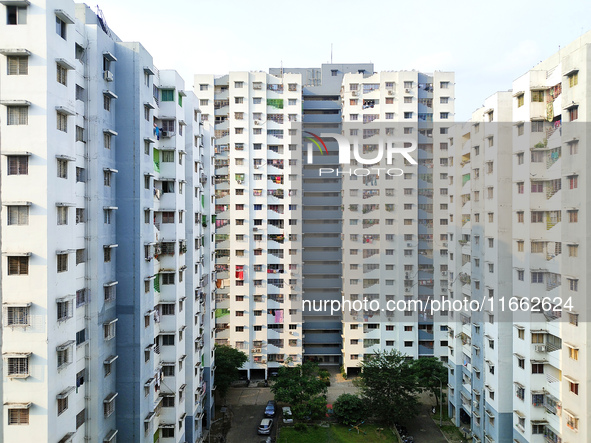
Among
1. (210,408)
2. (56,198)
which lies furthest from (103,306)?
(210,408)

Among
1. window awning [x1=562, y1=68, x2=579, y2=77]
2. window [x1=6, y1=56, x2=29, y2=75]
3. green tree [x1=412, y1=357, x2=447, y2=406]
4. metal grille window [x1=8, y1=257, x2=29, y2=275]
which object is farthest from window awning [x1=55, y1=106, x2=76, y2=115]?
green tree [x1=412, y1=357, x2=447, y2=406]

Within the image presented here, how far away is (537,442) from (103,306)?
1987cm

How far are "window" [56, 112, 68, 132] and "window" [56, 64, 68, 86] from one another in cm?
102

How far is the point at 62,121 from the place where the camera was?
14016 millimetres

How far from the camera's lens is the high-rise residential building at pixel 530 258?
692 inches

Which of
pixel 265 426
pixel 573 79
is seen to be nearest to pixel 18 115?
pixel 573 79

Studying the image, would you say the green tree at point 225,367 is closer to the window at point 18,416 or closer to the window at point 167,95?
the window at point 167,95

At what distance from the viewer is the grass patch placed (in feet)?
89.7

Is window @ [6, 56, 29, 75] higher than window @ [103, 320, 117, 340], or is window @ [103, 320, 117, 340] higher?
window @ [6, 56, 29, 75]

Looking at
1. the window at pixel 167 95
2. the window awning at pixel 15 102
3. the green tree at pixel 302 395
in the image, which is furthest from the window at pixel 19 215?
the green tree at pixel 302 395

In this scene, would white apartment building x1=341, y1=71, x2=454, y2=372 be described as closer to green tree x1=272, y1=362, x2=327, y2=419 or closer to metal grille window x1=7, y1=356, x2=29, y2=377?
green tree x1=272, y1=362, x2=327, y2=419

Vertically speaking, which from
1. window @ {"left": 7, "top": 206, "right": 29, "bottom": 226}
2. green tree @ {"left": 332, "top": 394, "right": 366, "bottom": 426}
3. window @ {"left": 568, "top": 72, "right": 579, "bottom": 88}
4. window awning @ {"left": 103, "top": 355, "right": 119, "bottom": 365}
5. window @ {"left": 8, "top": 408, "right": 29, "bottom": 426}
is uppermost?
window @ {"left": 568, "top": 72, "right": 579, "bottom": 88}

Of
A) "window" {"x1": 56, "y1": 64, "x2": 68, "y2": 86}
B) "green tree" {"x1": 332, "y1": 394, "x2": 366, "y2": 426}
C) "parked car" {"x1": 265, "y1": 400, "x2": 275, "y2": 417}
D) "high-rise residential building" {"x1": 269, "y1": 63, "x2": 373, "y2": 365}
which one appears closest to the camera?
"window" {"x1": 56, "y1": 64, "x2": 68, "y2": 86}

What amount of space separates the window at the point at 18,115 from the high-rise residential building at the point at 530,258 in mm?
19388
